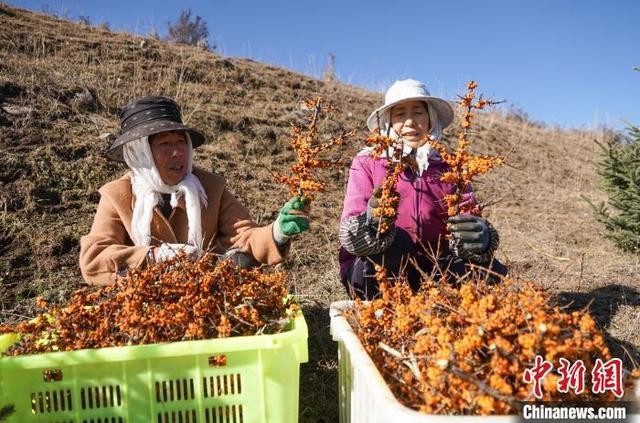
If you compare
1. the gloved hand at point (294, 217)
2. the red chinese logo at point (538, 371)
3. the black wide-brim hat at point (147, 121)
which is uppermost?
the black wide-brim hat at point (147, 121)

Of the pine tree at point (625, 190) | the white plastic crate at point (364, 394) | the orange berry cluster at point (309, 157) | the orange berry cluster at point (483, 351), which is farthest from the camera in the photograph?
the pine tree at point (625, 190)

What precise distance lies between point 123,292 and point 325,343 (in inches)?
58.0

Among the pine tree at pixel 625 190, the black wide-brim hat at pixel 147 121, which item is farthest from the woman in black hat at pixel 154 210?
the pine tree at pixel 625 190

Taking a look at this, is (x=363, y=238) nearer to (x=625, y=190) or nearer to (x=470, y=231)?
(x=470, y=231)

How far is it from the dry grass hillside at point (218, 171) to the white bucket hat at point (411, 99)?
0.51 m

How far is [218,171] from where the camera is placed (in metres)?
5.11

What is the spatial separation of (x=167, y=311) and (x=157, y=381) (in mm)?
214

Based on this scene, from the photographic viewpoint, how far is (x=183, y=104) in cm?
612

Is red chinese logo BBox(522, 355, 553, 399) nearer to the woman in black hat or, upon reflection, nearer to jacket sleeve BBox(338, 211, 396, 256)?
jacket sleeve BBox(338, 211, 396, 256)

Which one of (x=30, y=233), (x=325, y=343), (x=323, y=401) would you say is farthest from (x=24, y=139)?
(x=323, y=401)

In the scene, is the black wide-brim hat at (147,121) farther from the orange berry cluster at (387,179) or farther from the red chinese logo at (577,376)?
the red chinese logo at (577,376)

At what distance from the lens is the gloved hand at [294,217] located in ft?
6.57

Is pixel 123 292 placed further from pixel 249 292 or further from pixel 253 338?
pixel 253 338

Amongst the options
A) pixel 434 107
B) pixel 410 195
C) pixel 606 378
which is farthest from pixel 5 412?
pixel 434 107
